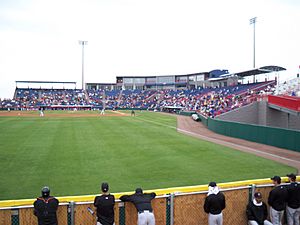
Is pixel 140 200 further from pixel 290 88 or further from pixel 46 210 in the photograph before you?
pixel 290 88

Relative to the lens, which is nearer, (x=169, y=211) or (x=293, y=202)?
(x=169, y=211)

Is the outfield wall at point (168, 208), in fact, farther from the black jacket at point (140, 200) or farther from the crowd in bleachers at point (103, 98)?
the crowd in bleachers at point (103, 98)

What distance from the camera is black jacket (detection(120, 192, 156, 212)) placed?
555cm

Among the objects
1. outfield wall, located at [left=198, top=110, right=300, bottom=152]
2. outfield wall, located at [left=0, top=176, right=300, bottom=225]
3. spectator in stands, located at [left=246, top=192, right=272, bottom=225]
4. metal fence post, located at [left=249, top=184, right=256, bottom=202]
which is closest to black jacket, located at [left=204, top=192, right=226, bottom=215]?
outfield wall, located at [left=0, top=176, right=300, bottom=225]

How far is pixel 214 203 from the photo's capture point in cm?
586

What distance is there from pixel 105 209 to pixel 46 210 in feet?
3.49

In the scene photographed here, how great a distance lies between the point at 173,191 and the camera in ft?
19.8

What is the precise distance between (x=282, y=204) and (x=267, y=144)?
48.8 ft

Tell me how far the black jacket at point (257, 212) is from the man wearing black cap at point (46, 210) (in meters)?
4.17

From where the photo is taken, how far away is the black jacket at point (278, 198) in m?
6.36

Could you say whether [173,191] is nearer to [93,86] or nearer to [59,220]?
[59,220]

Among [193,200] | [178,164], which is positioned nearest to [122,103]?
[178,164]

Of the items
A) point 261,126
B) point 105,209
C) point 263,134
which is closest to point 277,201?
point 105,209

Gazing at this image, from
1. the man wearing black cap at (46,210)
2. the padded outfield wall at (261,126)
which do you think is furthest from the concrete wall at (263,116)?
the man wearing black cap at (46,210)
